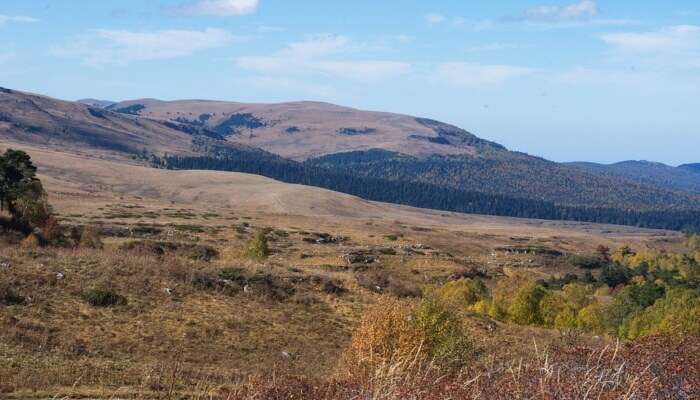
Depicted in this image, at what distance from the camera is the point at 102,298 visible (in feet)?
98.4

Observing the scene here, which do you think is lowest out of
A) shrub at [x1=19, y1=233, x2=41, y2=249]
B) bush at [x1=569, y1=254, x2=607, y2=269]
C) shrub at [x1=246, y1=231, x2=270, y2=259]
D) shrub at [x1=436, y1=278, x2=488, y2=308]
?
bush at [x1=569, y1=254, x2=607, y2=269]

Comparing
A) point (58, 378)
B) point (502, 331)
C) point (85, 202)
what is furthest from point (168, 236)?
point (58, 378)

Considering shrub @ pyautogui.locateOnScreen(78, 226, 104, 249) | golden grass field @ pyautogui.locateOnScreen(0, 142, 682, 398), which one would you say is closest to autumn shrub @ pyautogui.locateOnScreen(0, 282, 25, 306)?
golden grass field @ pyautogui.locateOnScreen(0, 142, 682, 398)

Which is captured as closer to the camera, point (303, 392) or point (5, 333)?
Result: point (303, 392)

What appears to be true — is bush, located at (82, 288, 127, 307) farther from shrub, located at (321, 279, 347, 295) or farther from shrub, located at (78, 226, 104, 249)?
shrub, located at (78, 226, 104, 249)

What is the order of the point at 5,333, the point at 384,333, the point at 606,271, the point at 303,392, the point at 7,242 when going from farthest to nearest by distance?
the point at 606,271 → the point at 7,242 → the point at 5,333 → the point at 384,333 → the point at 303,392

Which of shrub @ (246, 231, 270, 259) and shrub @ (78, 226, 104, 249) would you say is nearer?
shrub @ (78, 226, 104, 249)

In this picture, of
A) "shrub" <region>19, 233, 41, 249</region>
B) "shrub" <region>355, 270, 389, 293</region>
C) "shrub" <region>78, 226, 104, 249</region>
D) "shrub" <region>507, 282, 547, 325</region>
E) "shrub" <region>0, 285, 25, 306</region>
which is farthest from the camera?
"shrub" <region>507, 282, 547, 325</region>

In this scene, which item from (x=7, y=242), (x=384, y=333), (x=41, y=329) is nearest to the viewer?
(x=384, y=333)

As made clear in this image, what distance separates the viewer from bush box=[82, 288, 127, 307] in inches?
1174

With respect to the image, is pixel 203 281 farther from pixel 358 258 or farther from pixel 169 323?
pixel 358 258

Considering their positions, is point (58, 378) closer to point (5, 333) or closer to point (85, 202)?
point (5, 333)

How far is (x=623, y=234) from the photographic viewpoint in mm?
198375

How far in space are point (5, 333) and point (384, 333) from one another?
13.1m
